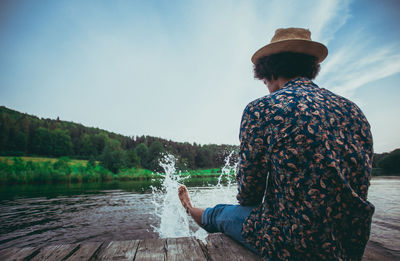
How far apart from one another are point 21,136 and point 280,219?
8079cm

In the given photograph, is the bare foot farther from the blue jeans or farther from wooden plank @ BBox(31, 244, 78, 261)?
wooden plank @ BBox(31, 244, 78, 261)

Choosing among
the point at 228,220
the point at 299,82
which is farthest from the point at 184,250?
the point at 299,82

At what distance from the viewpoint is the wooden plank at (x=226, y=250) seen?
1.46 m

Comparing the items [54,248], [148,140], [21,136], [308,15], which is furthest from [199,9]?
[148,140]

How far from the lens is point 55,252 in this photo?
1.62 meters

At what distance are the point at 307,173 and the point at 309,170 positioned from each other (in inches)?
0.7

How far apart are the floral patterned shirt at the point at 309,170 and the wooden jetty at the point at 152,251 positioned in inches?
15.4

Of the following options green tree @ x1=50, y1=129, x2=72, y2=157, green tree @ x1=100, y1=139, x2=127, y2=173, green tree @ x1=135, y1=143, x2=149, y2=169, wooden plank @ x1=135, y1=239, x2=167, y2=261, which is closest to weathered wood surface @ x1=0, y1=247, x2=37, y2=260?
wooden plank @ x1=135, y1=239, x2=167, y2=261

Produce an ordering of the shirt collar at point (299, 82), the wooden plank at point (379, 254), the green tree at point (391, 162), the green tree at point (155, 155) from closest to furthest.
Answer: the shirt collar at point (299, 82) < the wooden plank at point (379, 254) < the green tree at point (391, 162) < the green tree at point (155, 155)

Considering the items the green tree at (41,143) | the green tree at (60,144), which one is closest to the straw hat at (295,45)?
the green tree at (60,144)

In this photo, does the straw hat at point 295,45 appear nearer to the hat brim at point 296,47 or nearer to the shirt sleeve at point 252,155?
the hat brim at point 296,47

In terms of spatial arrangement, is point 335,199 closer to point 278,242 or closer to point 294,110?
point 278,242

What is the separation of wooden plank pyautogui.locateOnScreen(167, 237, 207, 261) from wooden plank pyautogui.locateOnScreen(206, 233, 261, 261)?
0.29 feet

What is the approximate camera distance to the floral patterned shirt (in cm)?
102
